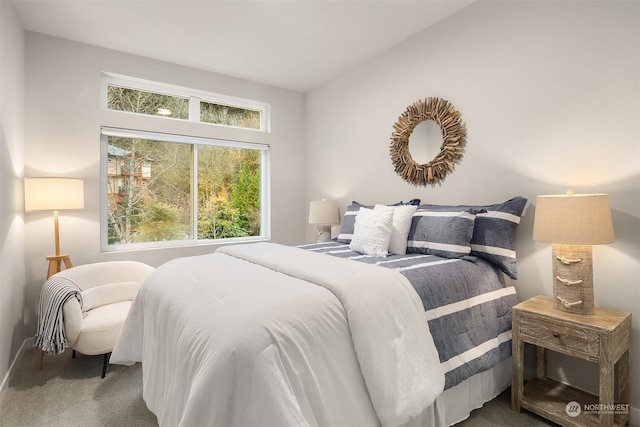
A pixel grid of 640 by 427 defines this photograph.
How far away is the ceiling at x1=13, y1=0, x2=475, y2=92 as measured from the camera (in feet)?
8.39

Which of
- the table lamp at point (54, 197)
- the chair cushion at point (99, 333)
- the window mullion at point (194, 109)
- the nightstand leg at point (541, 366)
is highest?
the window mullion at point (194, 109)

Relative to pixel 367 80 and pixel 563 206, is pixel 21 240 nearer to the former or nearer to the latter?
pixel 367 80

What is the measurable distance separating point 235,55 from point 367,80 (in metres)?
1.40

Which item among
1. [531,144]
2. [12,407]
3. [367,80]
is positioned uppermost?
[367,80]

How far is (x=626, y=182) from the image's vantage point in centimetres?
183

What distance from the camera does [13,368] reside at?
2393 mm

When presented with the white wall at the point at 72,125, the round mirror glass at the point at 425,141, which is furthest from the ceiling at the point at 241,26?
the round mirror glass at the point at 425,141

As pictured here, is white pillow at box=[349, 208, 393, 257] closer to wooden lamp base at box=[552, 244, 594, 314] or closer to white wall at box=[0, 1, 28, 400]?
wooden lamp base at box=[552, 244, 594, 314]

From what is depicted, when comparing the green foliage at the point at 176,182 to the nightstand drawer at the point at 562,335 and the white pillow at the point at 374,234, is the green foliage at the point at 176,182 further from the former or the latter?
the nightstand drawer at the point at 562,335

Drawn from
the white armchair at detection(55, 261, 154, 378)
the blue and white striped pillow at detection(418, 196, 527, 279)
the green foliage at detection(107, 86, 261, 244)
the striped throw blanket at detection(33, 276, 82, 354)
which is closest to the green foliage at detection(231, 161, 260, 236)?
the green foliage at detection(107, 86, 261, 244)

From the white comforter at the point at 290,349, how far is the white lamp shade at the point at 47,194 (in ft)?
5.14

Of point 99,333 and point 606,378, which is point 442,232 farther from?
point 99,333

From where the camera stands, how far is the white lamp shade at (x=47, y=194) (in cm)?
262

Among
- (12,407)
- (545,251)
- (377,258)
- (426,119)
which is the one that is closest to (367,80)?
(426,119)
